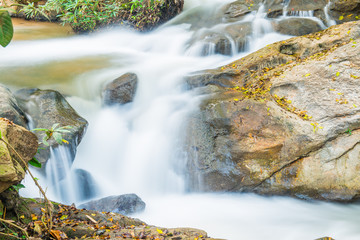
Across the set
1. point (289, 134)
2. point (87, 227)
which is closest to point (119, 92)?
point (289, 134)

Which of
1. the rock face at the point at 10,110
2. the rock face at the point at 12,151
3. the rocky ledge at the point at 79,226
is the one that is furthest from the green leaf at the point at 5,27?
the rock face at the point at 10,110

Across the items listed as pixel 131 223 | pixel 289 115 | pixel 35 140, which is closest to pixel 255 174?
pixel 289 115

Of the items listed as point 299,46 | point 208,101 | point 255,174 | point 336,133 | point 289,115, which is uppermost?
point 299,46

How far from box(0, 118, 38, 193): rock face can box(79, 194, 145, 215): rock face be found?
1837 millimetres

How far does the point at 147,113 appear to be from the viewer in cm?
630

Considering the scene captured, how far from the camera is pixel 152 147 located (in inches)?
228

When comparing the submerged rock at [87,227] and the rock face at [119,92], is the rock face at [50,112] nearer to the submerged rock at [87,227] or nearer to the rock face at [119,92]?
the rock face at [119,92]

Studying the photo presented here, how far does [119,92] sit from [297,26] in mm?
5129

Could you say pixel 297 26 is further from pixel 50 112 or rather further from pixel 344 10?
pixel 50 112

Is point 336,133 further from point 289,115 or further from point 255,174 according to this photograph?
point 255,174

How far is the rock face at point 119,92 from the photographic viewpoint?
6473 mm

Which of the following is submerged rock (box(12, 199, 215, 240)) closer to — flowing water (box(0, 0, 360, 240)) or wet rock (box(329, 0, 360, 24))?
flowing water (box(0, 0, 360, 240))

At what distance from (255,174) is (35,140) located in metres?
3.36

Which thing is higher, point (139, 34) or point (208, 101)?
point (139, 34)
